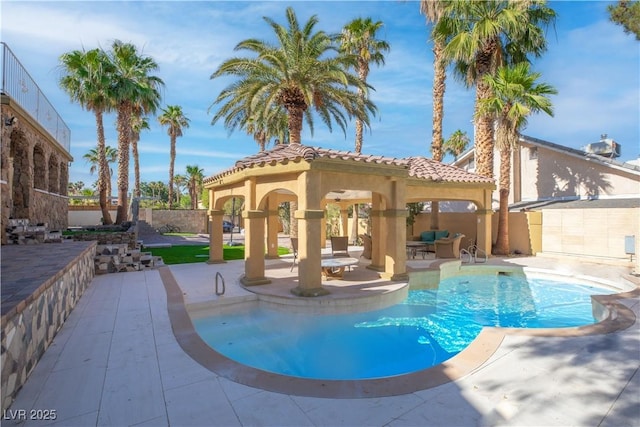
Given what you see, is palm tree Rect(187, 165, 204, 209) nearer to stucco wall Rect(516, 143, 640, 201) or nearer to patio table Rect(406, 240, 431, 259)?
patio table Rect(406, 240, 431, 259)

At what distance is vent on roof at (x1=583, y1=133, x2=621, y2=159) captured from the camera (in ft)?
77.2

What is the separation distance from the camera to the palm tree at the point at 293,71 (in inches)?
576

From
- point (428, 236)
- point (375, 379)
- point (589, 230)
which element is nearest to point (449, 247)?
point (428, 236)

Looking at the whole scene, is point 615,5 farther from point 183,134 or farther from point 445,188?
point 183,134

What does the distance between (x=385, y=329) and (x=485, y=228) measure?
1171cm

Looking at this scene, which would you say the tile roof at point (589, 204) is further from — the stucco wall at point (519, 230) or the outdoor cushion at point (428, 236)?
the outdoor cushion at point (428, 236)

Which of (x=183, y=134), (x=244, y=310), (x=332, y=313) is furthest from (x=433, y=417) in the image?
(x=183, y=134)

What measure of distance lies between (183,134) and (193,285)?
37.8 metres

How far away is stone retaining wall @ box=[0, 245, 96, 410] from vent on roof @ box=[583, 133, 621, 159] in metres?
31.4

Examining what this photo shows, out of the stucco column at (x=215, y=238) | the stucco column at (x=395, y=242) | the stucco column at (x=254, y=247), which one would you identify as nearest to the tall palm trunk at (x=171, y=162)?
the stucco column at (x=215, y=238)

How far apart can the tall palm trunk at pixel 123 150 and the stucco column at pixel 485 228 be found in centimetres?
2337

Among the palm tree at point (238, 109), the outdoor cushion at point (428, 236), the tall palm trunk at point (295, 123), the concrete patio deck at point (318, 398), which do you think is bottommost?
the concrete patio deck at point (318, 398)

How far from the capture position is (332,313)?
859 centimetres

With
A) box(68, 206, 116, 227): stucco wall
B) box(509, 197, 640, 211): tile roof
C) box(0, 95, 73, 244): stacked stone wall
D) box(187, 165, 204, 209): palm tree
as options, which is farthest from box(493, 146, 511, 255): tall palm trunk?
box(187, 165, 204, 209): palm tree
